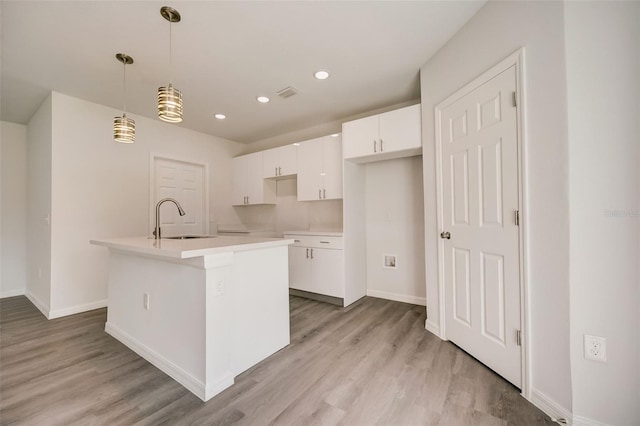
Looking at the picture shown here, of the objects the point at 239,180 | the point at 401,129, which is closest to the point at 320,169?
the point at 401,129

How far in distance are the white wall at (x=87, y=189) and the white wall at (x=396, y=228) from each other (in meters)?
3.27

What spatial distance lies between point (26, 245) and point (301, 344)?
15.1 ft

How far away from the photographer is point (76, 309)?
307cm

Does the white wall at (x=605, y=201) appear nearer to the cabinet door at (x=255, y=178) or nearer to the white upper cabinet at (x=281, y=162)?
the white upper cabinet at (x=281, y=162)

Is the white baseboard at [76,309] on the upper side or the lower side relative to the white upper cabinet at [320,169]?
lower

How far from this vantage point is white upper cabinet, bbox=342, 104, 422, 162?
272cm

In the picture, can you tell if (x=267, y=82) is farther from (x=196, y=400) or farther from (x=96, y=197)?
(x=196, y=400)

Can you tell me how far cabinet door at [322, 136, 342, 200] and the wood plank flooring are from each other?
172 centimetres

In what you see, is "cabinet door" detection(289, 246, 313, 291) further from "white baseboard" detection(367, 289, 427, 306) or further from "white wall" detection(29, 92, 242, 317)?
"white wall" detection(29, 92, 242, 317)

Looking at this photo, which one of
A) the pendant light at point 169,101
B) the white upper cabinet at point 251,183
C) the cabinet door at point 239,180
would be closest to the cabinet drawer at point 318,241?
the white upper cabinet at point 251,183

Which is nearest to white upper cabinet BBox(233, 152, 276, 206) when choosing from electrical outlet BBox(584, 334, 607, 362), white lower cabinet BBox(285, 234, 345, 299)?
white lower cabinet BBox(285, 234, 345, 299)

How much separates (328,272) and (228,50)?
2.57 metres

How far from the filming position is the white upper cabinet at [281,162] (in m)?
3.92

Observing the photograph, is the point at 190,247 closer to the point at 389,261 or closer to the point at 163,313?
the point at 163,313
